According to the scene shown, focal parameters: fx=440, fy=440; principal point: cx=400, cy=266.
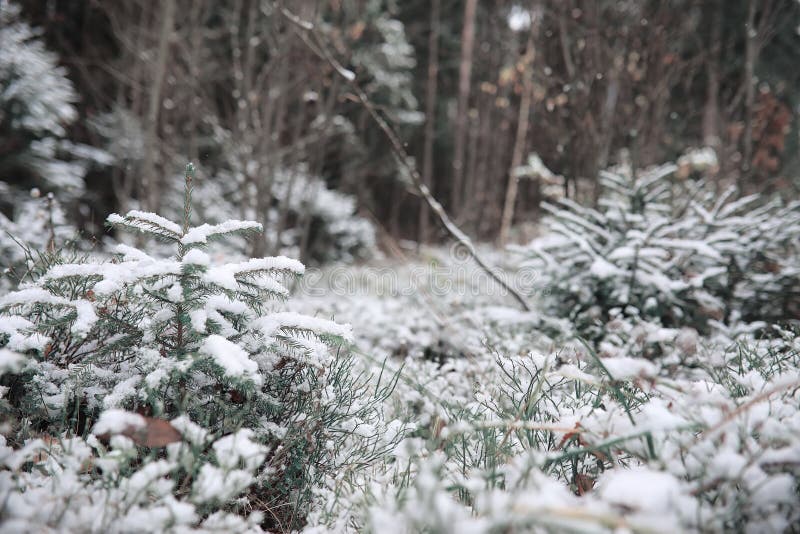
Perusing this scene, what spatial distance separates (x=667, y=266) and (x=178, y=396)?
2.69 meters

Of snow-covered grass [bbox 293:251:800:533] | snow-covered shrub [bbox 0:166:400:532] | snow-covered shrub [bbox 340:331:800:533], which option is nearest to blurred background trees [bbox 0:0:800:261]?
snow-covered shrub [bbox 0:166:400:532]

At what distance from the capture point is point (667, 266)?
2.68 metres

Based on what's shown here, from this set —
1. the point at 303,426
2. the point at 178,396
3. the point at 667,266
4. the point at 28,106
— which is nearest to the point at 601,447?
the point at 303,426

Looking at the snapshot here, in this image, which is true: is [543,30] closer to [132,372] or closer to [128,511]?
[132,372]

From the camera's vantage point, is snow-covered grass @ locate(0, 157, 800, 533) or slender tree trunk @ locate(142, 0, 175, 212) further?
slender tree trunk @ locate(142, 0, 175, 212)

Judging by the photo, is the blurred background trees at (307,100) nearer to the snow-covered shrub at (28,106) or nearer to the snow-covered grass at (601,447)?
the snow-covered shrub at (28,106)

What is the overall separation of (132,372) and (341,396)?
27.1 inches

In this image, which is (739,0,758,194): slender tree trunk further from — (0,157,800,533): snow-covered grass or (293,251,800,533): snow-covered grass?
(0,157,800,533): snow-covered grass

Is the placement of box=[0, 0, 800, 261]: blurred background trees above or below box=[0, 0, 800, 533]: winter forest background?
A: above

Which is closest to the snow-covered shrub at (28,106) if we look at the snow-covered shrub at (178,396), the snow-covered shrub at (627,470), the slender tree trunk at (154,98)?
the slender tree trunk at (154,98)

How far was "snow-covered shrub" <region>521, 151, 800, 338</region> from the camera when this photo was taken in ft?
8.61

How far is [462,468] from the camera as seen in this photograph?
1.43 m

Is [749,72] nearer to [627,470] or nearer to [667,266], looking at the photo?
[667,266]

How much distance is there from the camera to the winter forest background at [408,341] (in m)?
0.98
